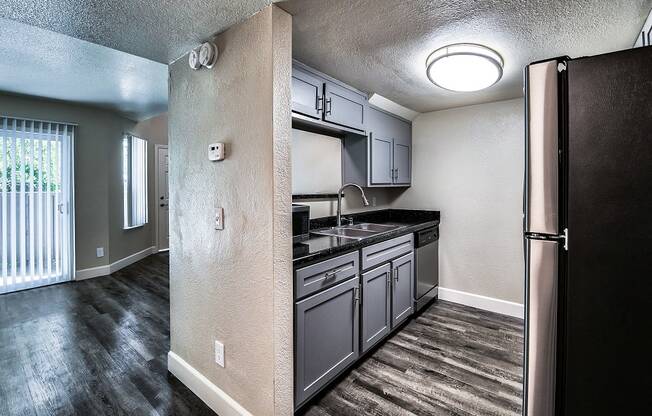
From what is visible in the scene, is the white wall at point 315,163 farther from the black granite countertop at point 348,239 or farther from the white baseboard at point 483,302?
the white baseboard at point 483,302

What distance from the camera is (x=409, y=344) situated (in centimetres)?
251

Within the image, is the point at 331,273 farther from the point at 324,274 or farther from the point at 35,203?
the point at 35,203

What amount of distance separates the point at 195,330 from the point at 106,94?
10.1ft

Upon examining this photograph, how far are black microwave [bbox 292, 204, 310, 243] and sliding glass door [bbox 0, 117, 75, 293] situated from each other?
3598 mm

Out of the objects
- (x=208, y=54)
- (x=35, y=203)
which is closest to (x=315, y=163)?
(x=208, y=54)

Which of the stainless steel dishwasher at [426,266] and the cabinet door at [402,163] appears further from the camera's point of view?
the cabinet door at [402,163]

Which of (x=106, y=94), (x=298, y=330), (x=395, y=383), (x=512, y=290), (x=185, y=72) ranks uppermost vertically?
(x=106, y=94)

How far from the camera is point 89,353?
93.6 inches

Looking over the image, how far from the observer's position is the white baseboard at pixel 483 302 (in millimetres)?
3090

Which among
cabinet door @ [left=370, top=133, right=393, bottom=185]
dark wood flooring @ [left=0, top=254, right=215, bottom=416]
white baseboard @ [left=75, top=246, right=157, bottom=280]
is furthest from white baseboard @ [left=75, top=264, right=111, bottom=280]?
cabinet door @ [left=370, top=133, right=393, bottom=185]

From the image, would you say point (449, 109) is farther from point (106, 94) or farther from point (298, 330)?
point (106, 94)

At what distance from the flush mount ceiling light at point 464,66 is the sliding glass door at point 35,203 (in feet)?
14.4

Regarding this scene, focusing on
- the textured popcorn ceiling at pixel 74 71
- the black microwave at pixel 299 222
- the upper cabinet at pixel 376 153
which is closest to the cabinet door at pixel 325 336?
the black microwave at pixel 299 222

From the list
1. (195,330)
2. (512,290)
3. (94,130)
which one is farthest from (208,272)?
(94,130)
